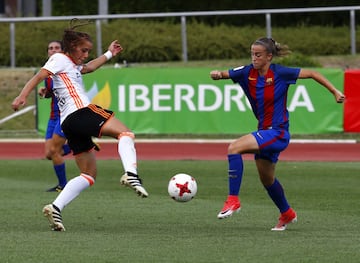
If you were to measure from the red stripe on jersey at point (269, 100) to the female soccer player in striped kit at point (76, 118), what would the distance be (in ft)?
4.44

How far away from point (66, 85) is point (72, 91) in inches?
3.5

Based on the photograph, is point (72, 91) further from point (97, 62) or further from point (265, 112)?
point (265, 112)

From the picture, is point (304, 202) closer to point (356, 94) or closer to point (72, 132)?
point (72, 132)

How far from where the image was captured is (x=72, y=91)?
1061 cm

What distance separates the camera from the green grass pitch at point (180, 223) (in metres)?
9.01

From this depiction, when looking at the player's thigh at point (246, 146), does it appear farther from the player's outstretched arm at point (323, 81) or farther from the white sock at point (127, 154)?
the white sock at point (127, 154)

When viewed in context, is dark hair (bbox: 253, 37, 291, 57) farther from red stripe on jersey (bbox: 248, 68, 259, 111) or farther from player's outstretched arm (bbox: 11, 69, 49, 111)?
player's outstretched arm (bbox: 11, 69, 49, 111)

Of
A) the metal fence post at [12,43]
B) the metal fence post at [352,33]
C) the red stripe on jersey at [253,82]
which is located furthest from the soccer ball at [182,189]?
the metal fence post at [12,43]

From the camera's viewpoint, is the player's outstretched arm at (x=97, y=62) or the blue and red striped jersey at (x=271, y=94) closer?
the blue and red striped jersey at (x=271, y=94)

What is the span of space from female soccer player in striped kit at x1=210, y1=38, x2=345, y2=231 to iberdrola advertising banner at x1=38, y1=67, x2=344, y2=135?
1375 cm

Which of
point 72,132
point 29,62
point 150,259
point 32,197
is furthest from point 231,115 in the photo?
point 150,259

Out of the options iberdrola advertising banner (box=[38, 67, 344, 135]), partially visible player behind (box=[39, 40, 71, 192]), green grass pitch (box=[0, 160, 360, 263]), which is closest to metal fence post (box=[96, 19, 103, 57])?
iberdrola advertising banner (box=[38, 67, 344, 135])

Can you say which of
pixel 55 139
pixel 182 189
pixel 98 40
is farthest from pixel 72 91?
pixel 98 40

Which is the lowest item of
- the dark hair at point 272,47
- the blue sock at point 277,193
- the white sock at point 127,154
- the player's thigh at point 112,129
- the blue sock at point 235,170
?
the blue sock at point 277,193
